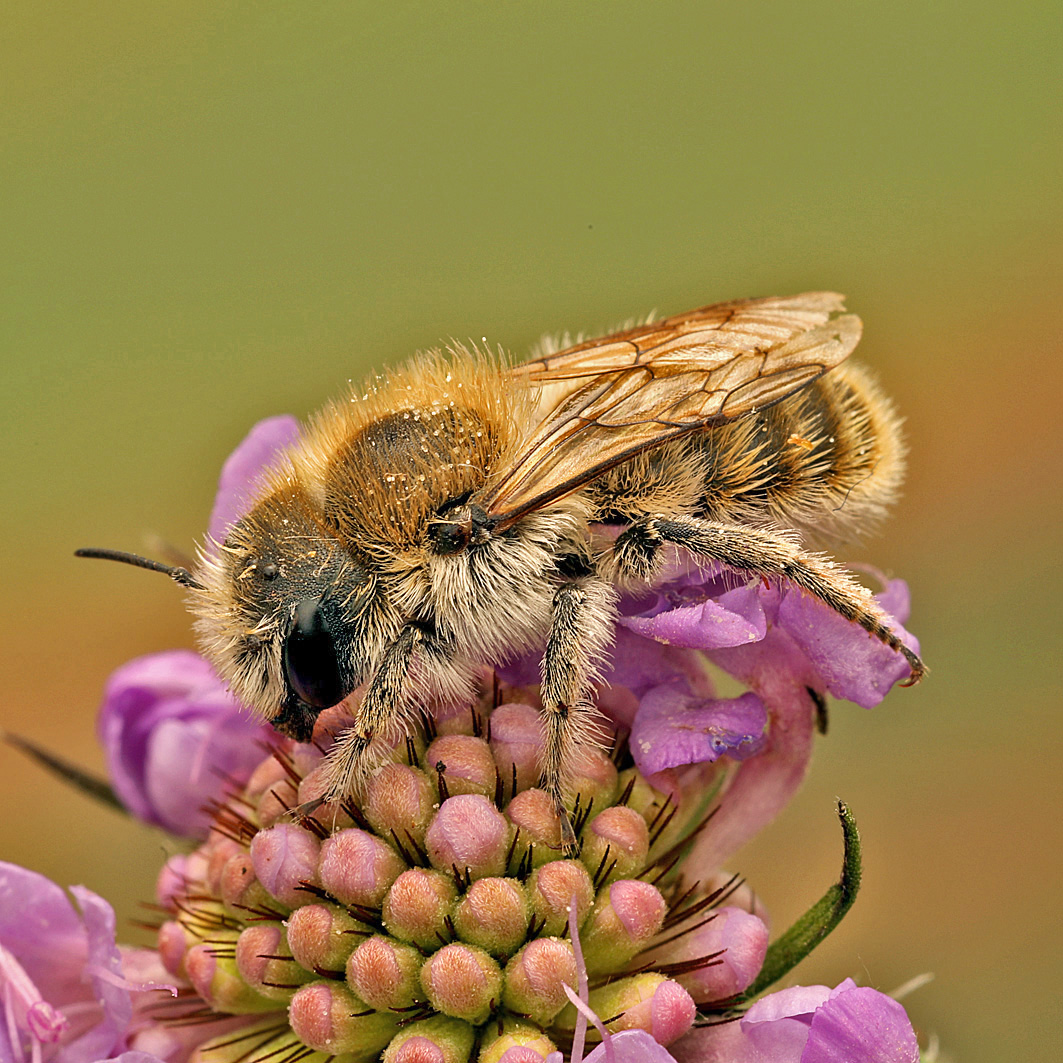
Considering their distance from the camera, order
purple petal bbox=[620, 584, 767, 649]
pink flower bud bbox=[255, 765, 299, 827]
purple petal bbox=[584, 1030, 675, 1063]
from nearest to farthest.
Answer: purple petal bbox=[584, 1030, 675, 1063] → purple petal bbox=[620, 584, 767, 649] → pink flower bud bbox=[255, 765, 299, 827]

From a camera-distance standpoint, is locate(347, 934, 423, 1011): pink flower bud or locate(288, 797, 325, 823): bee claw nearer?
locate(347, 934, 423, 1011): pink flower bud

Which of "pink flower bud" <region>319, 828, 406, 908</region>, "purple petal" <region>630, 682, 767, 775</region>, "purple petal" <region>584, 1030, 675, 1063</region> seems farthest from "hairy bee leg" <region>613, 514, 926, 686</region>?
"purple petal" <region>584, 1030, 675, 1063</region>

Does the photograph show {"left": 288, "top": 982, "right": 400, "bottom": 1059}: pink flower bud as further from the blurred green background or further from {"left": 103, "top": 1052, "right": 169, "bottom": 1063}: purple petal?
the blurred green background

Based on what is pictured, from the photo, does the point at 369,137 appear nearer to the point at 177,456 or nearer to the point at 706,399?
the point at 177,456

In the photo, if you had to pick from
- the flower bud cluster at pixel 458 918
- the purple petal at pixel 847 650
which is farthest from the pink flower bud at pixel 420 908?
the purple petal at pixel 847 650

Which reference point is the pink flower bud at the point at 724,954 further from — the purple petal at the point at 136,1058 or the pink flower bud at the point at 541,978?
the purple petal at the point at 136,1058

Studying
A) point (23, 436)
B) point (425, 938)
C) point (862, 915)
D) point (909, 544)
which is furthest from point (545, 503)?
point (23, 436)

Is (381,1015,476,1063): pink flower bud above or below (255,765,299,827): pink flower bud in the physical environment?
below
